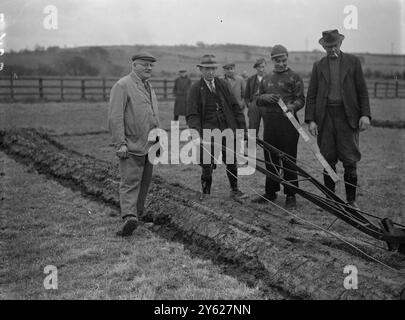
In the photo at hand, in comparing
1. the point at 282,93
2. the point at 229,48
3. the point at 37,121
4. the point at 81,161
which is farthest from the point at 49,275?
the point at 229,48

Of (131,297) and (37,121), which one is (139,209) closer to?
(131,297)

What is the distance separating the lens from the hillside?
44.6 m

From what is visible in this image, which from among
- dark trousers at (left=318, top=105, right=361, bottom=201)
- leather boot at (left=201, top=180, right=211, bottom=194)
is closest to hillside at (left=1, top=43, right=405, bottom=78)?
leather boot at (left=201, top=180, right=211, bottom=194)

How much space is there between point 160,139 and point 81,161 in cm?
475

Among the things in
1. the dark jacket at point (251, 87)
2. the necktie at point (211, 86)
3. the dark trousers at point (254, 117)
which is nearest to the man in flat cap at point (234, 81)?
the dark jacket at point (251, 87)

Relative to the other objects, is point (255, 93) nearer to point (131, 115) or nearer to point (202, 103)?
point (202, 103)

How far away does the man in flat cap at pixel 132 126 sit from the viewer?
6258 mm

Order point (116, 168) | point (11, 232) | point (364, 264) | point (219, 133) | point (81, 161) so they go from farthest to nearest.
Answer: point (81, 161) → point (116, 168) → point (219, 133) → point (11, 232) → point (364, 264)

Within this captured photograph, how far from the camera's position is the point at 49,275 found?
498 cm

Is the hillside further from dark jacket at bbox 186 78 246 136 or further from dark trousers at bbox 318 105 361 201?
dark trousers at bbox 318 105 361 201

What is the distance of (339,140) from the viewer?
7.48 meters

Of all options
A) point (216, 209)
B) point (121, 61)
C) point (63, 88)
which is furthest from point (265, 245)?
point (121, 61)

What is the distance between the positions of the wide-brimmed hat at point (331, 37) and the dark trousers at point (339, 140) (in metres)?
0.89

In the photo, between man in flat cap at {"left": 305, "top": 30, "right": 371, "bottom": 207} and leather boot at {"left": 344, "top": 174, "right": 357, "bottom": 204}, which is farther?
leather boot at {"left": 344, "top": 174, "right": 357, "bottom": 204}
